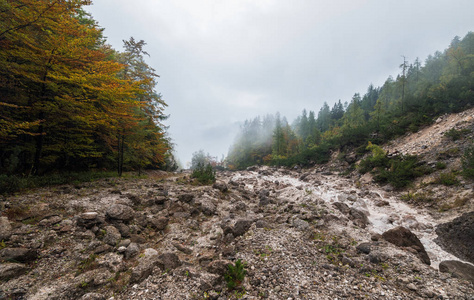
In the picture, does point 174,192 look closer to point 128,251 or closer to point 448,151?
point 128,251

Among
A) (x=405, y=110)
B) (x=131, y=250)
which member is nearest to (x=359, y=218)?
(x=131, y=250)

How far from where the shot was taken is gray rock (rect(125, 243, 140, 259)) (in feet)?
14.2

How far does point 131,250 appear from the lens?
174 inches

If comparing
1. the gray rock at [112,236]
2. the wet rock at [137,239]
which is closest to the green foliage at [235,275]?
the wet rock at [137,239]

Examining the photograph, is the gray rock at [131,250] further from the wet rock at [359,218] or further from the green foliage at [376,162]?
the green foliage at [376,162]

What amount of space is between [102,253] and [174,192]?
5081 mm

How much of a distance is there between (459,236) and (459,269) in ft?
8.74

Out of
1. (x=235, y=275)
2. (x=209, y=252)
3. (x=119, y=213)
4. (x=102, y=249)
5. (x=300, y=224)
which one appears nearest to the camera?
(x=235, y=275)

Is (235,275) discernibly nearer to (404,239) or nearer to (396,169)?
(404,239)

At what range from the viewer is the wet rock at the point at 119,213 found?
541cm

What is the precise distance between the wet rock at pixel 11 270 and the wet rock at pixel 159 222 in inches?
111

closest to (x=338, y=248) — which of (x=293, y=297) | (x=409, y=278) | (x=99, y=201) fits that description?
(x=409, y=278)

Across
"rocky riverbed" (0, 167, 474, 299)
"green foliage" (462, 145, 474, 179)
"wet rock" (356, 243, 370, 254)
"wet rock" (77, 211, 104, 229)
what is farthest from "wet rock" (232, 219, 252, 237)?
"green foliage" (462, 145, 474, 179)

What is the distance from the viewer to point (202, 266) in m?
4.11
